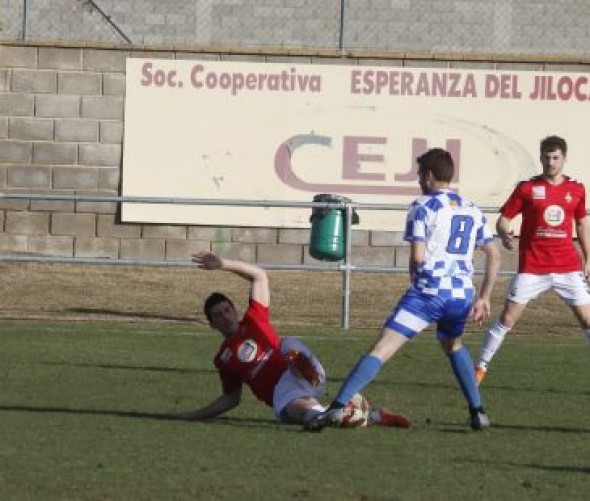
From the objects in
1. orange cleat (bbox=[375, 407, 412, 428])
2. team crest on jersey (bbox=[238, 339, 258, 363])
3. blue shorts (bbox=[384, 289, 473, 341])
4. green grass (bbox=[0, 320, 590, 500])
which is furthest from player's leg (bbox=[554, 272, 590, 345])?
team crest on jersey (bbox=[238, 339, 258, 363])

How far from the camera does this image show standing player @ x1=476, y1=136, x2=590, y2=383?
12.3m

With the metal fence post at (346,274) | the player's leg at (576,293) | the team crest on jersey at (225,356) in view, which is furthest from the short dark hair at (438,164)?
the metal fence post at (346,274)

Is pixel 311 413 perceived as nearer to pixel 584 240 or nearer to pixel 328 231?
pixel 584 240

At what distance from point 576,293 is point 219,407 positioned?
10.0 feet

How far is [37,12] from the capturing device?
80.3 ft

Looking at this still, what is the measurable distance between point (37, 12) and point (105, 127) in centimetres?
325

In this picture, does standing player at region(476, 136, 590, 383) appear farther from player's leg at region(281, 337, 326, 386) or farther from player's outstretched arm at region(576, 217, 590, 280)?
player's leg at region(281, 337, 326, 386)

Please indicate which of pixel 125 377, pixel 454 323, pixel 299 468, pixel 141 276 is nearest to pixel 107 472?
pixel 299 468

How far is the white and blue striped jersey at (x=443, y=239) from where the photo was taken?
9.88 metres

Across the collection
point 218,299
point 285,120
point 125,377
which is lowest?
point 125,377

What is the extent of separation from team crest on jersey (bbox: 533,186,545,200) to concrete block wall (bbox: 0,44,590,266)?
9.76 metres

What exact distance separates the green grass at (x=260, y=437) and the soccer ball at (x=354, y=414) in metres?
0.09

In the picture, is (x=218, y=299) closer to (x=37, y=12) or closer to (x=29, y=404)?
(x=29, y=404)

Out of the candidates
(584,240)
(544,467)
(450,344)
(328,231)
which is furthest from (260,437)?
(328,231)
